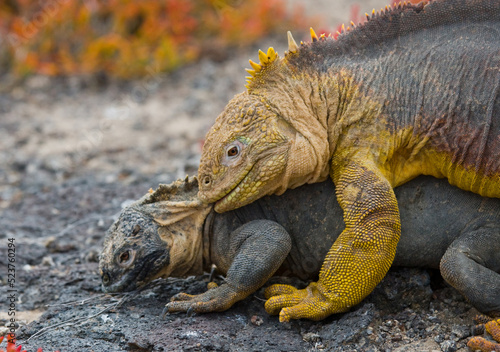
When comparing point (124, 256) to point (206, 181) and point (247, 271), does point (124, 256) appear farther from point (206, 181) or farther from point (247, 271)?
point (247, 271)

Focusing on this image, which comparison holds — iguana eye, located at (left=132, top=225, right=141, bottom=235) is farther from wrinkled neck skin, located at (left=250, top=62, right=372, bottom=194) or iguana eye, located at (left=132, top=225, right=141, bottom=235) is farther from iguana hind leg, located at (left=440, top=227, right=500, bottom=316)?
iguana hind leg, located at (left=440, top=227, right=500, bottom=316)

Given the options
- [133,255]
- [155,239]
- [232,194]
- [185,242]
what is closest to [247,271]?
[232,194]

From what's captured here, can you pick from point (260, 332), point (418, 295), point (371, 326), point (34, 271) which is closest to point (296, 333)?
point (260, 332)

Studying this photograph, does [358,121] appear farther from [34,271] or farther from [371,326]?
[34,271]

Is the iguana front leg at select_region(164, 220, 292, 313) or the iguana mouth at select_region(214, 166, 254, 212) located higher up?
the iguana mouth at select_region(214, 166, 254, 212)

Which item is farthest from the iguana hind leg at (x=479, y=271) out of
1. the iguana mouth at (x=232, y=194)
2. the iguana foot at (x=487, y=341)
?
the iguana mouth at (x=232, y=194)

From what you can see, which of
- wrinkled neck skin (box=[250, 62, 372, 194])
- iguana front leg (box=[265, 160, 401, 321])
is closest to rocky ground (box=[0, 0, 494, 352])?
iguana front leg (box=[265, 160, 401, 321])
